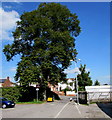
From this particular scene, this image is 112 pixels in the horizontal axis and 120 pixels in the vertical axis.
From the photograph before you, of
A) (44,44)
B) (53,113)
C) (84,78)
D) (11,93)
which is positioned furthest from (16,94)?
(84,78)

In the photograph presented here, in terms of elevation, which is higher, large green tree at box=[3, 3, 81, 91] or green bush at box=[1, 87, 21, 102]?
large green tree at box=[3, 3, 81, 91]

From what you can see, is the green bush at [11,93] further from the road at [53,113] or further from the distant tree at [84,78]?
the distant tree at [84,78]

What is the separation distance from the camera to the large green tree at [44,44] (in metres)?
31.9

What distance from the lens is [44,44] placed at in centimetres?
3275

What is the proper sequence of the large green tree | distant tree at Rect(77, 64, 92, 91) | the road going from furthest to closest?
1. distant tree at Rect(77, 64, 92, 91)
2. the large green tree
3. the road

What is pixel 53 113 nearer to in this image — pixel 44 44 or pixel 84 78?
pixel 44 44

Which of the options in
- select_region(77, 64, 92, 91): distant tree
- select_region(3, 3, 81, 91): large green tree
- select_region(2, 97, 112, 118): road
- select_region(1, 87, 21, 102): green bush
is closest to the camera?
select_region(2, 97, 112, 118): road

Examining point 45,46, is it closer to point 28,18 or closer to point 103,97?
point 28,18

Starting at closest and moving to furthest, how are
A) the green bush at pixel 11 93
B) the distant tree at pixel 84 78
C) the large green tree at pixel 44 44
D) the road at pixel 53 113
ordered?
the road at pixel 53 113 → the large green tree at pixel 44 44 → the green bush at pixel 11 93 → the distant tree at pixel 84 78

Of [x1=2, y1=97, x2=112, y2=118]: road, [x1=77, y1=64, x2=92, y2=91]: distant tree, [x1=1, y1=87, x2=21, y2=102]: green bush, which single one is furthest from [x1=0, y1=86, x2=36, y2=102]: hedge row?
[x1=77, y1=64, x2=92, y2=91]: distant tree

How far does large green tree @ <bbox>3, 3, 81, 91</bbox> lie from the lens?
31.9 m

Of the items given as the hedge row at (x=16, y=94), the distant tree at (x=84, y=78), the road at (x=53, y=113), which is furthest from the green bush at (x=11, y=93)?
the distant tree at (x=84, y=78)

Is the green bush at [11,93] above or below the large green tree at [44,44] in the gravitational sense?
below

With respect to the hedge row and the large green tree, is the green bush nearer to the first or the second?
the hedge row
